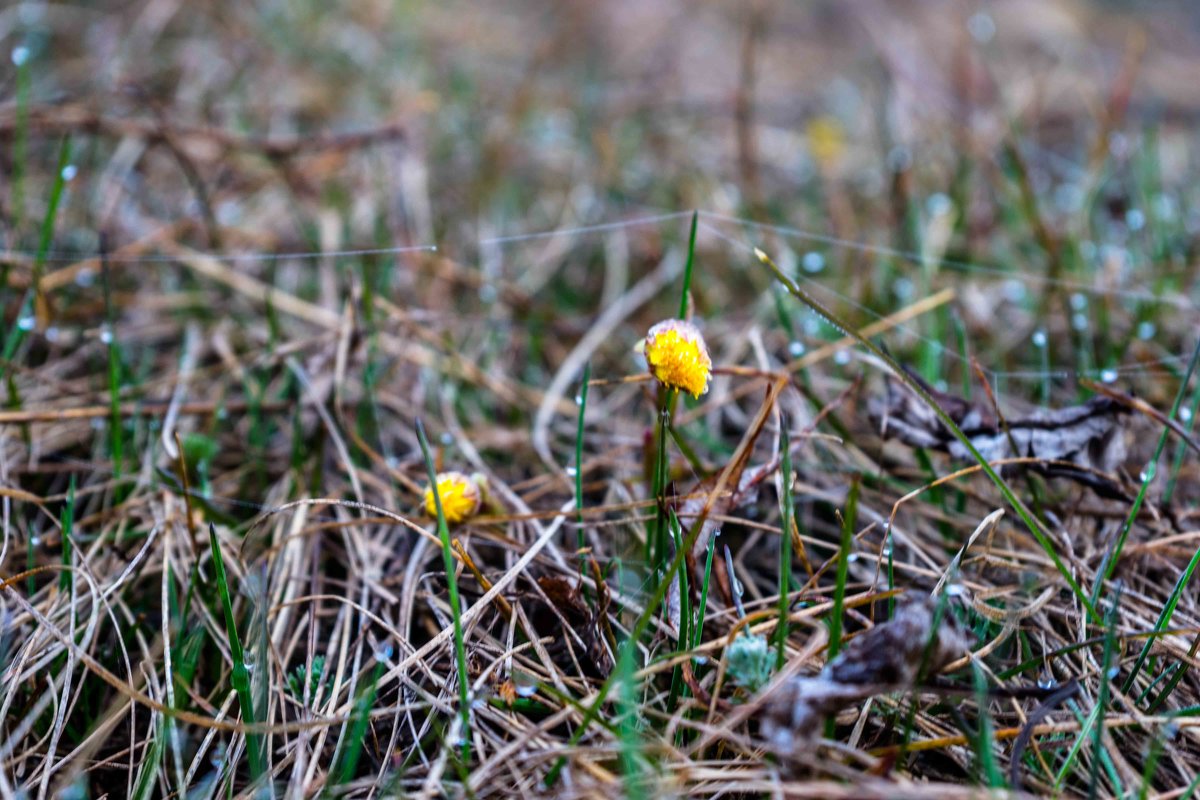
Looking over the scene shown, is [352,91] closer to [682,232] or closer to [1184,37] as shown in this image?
[682,232]

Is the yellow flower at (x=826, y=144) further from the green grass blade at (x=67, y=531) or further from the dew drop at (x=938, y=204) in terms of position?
the green grass blade at (x=67, y=531)

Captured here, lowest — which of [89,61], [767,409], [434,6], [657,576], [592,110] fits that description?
[657,576]

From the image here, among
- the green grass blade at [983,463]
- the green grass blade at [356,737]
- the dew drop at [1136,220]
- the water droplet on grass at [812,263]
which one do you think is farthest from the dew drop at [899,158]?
the green grass blade at [356,737]

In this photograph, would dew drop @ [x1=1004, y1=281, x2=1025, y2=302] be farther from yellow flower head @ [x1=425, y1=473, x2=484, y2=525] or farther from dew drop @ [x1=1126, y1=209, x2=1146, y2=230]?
yellow flower head @ [x1=425, y1=473, x2=484, y2=525]

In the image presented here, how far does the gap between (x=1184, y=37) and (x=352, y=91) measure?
364cm

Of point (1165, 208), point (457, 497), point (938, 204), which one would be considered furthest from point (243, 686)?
point (1165, 208)

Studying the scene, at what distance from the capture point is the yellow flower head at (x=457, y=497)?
1.14 meters

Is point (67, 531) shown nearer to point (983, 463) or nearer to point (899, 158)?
→ point (983, 463)

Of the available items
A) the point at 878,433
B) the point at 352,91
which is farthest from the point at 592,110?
the point at 878,433

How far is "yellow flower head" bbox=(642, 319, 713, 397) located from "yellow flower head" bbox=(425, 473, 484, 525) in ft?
1.02

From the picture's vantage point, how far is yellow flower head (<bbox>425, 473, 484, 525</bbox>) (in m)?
1.14

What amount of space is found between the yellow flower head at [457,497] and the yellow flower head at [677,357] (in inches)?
12.3

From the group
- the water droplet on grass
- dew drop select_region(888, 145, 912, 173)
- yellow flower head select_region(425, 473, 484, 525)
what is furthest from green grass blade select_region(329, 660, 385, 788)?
dew drop select_region(888, 145, 912, 173)

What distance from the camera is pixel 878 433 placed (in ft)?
4.50
